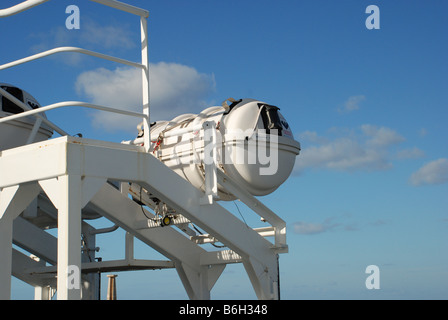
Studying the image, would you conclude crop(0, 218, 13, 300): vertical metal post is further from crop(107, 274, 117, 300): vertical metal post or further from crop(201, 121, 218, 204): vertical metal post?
crop(107, 274, 117, 300): vertical metal post

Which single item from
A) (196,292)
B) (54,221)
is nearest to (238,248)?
(196,292)

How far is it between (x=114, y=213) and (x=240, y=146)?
7.42 feet

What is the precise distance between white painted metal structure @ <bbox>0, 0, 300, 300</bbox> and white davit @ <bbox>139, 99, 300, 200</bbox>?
279 mm

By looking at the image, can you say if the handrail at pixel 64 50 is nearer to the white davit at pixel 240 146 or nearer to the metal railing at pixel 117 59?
the metal railing at pixel 117 59

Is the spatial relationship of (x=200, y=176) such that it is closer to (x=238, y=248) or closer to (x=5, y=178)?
(x=238, y=248)

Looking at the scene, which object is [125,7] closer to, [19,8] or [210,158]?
[19,8]

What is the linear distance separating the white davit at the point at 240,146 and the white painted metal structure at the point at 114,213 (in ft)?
0.92

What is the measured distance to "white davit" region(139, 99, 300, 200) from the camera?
10273 mm

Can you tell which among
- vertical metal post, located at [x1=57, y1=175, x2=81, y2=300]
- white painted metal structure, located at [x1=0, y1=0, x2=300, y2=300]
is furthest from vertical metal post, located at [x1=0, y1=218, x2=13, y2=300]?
vertical metal post, located at [x1=57, y1=175, x2=81, y2=300]

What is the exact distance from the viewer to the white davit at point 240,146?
10273 millimetres

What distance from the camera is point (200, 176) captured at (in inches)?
409

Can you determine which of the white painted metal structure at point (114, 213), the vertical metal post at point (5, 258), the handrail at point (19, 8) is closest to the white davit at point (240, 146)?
the white painted metal structure at point (114, 213)

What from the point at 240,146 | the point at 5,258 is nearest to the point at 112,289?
the point at 240,146
